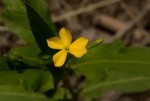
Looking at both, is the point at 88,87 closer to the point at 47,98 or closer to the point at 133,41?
the point at 47,98

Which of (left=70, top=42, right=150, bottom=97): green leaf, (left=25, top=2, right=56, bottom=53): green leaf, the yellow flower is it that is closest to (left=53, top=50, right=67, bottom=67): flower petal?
the yellow flower

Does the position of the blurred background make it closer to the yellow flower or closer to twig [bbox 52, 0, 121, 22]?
twig [bbox 52, 0, 121, 22]

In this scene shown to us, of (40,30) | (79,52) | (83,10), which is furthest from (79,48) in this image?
(83,10)

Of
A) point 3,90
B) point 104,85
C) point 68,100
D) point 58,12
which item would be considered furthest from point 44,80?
point 58,12

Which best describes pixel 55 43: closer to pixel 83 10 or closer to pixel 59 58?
pixel 59 58

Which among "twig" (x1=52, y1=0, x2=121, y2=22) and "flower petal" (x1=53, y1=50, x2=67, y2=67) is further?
"twig" (x1=52, y1=0, x2=121, y2=22)
